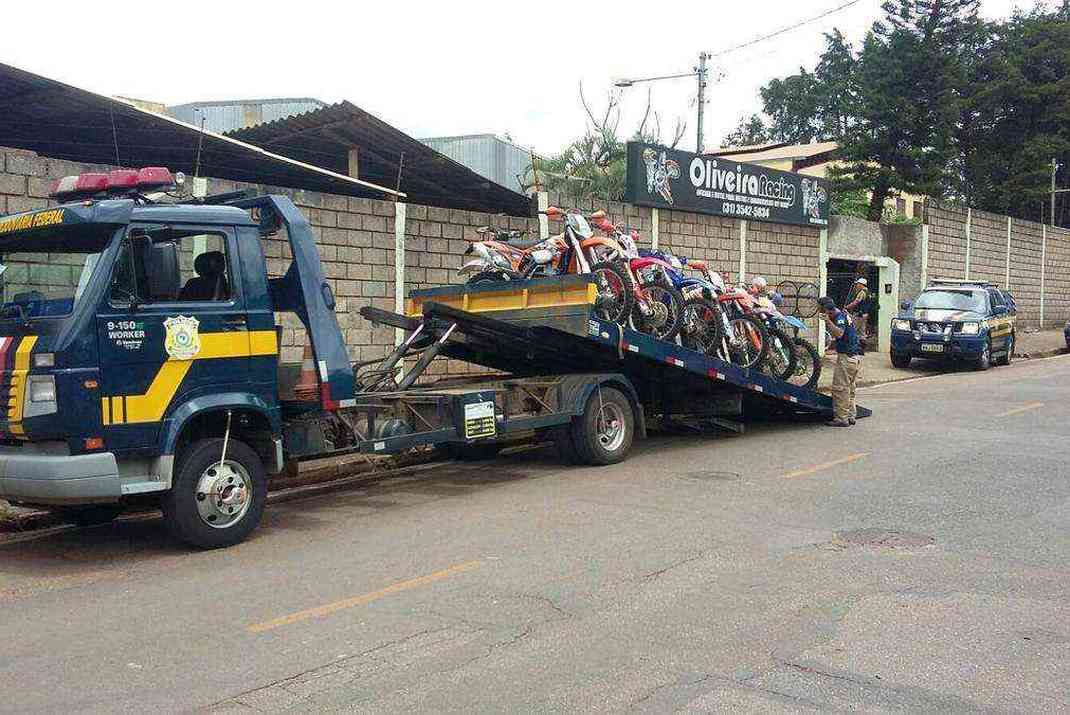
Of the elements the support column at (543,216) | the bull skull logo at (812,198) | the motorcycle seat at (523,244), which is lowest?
the motorcycle seat at (523,244)

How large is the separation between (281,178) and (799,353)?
766 cm

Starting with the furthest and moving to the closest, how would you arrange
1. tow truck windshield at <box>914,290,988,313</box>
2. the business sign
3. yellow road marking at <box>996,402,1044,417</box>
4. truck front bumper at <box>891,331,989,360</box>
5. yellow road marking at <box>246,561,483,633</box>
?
tow truck windshield at <box>914,290,988,313</box> < truck front bumper at <box>891,331,989,360</box> < the business sign < yellow road marking at <box>996,402,1044,417</box> < yellow road marking at <box>246,561,483,633</box>

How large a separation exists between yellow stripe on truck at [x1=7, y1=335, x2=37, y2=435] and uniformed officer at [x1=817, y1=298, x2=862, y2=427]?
982 cm

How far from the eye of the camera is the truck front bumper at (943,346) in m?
21.2

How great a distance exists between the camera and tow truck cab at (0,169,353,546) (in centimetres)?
637

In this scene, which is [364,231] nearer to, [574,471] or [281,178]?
[281,178]

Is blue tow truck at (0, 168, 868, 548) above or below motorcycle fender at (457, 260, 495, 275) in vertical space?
below

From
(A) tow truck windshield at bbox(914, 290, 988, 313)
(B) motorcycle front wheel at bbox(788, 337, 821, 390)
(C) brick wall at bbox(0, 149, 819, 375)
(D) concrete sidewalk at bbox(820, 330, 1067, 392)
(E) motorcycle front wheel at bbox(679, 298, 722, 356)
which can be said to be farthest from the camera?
(A) tow truck windshield at bbox(914, 290, 988, 313)

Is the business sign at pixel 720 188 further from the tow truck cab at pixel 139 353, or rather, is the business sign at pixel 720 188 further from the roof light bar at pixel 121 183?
the roof light bar at pixel 121 183

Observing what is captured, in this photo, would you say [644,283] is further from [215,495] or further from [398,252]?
[215,495]

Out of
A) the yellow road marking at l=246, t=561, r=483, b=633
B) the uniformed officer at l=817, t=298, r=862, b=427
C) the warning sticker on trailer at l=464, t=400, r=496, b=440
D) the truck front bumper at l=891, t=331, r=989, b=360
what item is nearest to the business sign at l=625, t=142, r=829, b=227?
the truck front bumper at l=891, t=331, r=989, b=360

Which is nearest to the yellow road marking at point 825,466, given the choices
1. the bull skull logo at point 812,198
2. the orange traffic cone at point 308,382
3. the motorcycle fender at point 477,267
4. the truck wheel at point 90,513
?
the motorcycle fender at point 477,267

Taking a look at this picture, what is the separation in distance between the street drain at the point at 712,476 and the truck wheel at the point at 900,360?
45.4 feet

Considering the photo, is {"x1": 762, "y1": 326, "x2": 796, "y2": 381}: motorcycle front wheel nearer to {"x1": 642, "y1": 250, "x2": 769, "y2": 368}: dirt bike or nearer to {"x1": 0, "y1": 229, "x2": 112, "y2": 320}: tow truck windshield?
{"x1": 642, "y1": 250, "x2": 769, "y2": 368}: dirt bike
